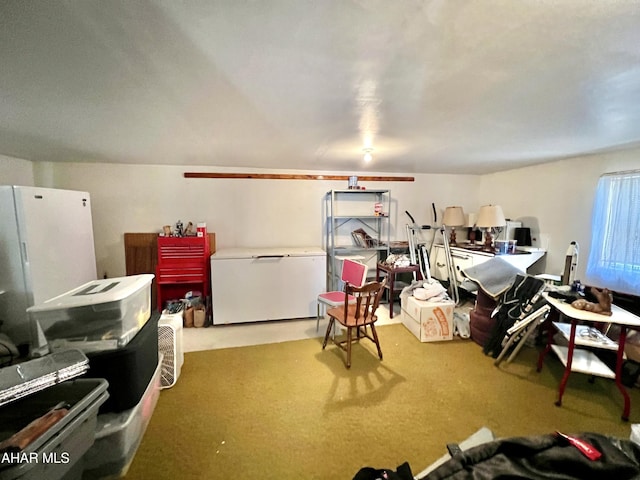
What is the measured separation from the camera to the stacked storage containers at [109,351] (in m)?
1.41

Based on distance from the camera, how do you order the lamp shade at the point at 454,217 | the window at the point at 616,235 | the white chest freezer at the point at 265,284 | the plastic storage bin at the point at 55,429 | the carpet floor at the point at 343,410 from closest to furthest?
the plastic storage bin at the point at 55,429
the carpet floor at the point at 343,410
the window at the point at 616,235
the white chest freezer at the point at 265,284
the lamp shade at the point at 454,217

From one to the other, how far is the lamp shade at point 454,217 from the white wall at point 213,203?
15.1 inches

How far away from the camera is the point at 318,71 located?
4.00 feet

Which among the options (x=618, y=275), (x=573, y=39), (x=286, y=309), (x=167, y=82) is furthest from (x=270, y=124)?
(x=618, y=275)

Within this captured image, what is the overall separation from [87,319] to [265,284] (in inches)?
77.5

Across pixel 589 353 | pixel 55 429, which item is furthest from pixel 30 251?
pixel 589 353

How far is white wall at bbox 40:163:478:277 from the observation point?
3465 millimetres

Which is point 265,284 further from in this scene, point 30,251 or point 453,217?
point 453,217

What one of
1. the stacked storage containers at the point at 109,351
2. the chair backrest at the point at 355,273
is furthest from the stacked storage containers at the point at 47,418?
the chair backrest at the point at 355,273

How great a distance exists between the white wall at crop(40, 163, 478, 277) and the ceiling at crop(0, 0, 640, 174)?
3.47 feet

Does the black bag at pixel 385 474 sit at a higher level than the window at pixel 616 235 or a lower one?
lower

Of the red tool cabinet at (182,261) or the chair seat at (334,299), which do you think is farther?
the red tool cabinet at (182,261)

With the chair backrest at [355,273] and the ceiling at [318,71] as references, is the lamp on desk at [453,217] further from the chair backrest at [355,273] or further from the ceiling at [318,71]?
the chair backrest at [355,273]

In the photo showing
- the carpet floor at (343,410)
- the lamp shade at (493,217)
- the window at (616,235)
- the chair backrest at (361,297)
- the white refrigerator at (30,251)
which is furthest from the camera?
the lamp shade at (493,217)
